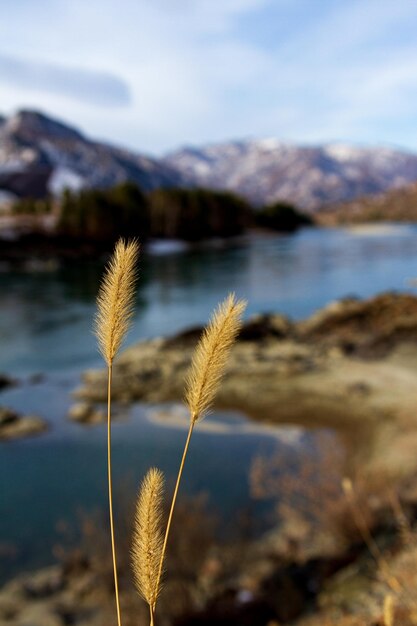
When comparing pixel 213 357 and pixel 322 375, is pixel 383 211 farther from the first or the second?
pixel 213 357

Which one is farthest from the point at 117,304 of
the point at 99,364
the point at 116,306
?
the point at 99,364

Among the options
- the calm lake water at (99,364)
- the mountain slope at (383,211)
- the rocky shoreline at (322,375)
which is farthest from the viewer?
the mountain slope at (383,211)

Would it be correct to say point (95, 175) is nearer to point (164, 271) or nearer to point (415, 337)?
point (164, 271)

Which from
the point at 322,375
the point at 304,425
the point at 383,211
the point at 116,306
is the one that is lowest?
the point at 304,425

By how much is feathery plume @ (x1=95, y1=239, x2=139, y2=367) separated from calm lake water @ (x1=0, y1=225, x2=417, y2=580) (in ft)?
26.2

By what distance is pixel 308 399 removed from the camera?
15.0 m

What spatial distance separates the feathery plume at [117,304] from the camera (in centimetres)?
151

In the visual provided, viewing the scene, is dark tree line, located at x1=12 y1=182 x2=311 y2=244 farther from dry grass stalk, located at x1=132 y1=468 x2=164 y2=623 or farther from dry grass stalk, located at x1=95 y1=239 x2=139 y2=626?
dry grass stalk, located at x1=132 y1=468 x2=164 y2=623

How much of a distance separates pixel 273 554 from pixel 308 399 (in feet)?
25.2

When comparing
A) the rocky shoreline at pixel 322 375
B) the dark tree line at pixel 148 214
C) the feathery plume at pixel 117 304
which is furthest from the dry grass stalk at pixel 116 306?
the dark tree line at pixel 148 214

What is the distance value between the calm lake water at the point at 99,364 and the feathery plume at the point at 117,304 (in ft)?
26.2

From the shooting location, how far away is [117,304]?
5.01 feet

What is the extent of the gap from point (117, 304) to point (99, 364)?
62.7 ft

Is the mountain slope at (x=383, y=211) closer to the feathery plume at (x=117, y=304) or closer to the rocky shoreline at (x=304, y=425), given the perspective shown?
the rocky shoreline at (x=304, y=425)
